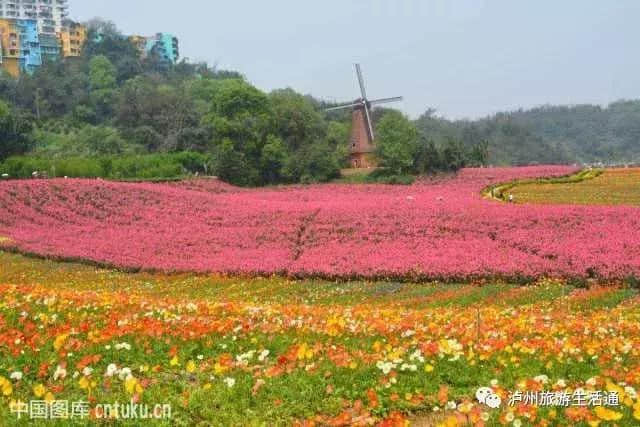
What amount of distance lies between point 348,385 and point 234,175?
189ft

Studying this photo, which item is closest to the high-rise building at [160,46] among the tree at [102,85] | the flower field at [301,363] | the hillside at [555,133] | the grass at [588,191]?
the tree at [102,85]

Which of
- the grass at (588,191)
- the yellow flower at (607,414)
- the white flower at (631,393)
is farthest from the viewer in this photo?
the grass at (588,191)

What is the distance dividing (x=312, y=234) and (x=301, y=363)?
23.1 metres

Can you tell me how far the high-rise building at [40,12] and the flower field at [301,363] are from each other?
516ft

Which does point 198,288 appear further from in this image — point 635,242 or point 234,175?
point 234,175

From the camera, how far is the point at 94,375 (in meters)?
7.38

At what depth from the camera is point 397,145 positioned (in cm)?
6406

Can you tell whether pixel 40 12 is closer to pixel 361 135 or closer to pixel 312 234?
pixel 361 135

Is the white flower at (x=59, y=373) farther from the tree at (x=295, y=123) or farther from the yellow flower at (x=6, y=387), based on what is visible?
the tree at (x=295, y=123)

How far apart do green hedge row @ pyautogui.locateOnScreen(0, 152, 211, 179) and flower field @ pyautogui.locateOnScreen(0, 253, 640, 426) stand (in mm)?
49228

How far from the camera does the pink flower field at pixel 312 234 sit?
78.6 ft

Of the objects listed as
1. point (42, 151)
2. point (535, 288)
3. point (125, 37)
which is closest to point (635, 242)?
point (535, 288)

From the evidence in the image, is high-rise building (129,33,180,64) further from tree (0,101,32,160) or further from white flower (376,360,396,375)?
white flower (376,360,396,375)

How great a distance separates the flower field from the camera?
6.23 m
